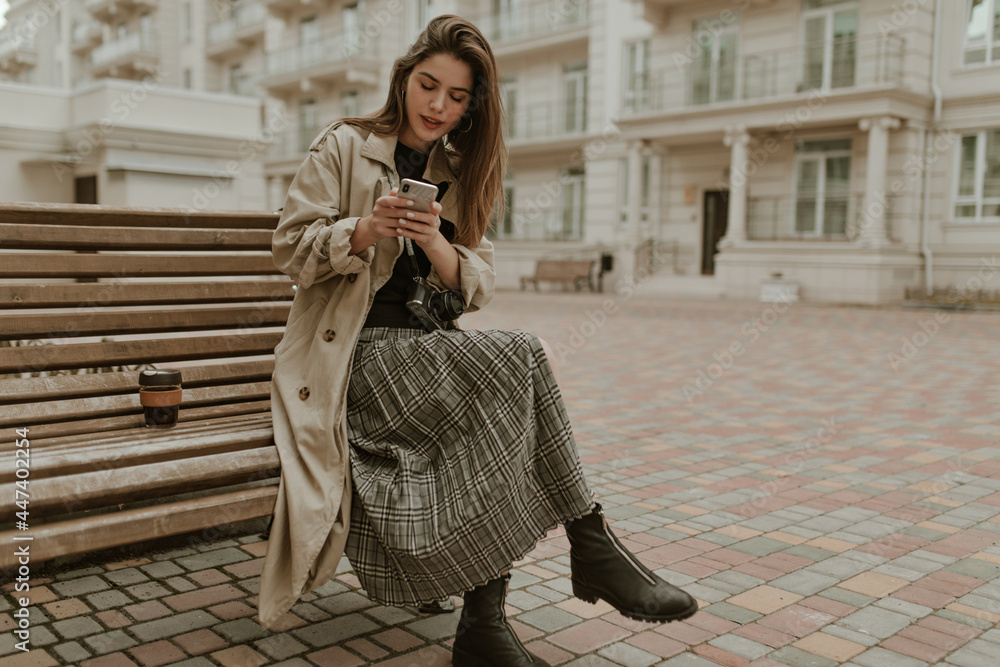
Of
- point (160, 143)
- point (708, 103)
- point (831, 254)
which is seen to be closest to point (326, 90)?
point (708, 103)

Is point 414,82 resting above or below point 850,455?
above

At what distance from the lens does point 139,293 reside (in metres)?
2.99

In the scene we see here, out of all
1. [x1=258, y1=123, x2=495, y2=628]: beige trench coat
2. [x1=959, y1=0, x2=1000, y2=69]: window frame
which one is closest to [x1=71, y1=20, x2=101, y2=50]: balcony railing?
[x1=959, y1=0, x2=1000, y2=69]: window frame

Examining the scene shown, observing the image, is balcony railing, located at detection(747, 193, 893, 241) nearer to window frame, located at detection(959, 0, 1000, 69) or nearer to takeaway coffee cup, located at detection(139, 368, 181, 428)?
window frame, located at detection(959, 0, 1000, 69)

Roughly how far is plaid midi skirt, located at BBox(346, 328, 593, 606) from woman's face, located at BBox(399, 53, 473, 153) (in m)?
0.67

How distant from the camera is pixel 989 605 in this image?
9.32ft

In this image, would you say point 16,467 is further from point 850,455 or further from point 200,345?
point 850,455

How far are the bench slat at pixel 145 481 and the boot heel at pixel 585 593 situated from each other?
91cm

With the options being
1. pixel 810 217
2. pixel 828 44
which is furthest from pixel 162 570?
pixel 828 44

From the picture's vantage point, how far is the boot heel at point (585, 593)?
8.07ft

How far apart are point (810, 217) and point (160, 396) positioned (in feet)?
68.4

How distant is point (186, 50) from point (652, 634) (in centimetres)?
4238

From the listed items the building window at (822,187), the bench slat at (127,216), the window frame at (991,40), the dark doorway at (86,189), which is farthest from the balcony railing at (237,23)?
the bench slat at (127,216)

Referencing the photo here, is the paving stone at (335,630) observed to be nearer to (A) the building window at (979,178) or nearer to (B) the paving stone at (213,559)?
(B) the paving stone at (213,559)
